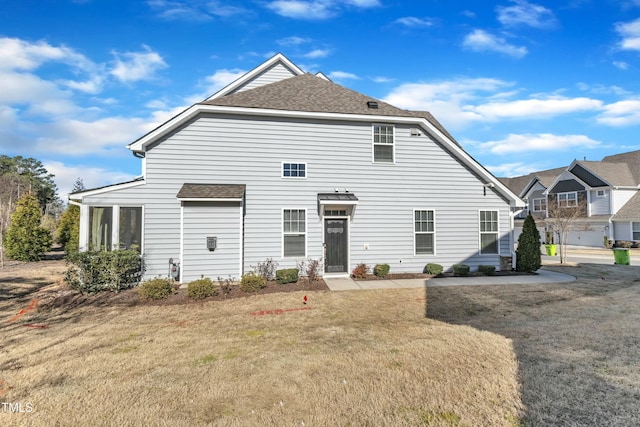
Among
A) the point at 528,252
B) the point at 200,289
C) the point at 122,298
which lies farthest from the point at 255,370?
the point at 528,252

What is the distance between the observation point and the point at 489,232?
1273cm

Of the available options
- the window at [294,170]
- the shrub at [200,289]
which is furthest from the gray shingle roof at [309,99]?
the shrub at [200,289]

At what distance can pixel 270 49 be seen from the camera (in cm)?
1591

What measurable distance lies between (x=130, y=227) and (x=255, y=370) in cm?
811

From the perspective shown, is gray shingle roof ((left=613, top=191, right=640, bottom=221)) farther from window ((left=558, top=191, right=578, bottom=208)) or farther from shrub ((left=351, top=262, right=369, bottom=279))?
shrub ((left=351, top=262, right=369, bottom=279))

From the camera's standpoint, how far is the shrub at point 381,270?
456 inches

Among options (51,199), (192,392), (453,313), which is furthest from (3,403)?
(51,199)

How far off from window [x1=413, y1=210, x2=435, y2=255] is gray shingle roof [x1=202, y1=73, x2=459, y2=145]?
11.3 feet

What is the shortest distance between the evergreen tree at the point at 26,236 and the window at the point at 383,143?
64.6 feet

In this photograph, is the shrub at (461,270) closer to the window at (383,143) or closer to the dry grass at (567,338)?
the dry grass at (567,338)

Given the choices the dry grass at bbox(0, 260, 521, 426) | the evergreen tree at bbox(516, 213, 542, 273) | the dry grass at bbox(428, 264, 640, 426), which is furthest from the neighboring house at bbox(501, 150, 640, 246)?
the dry grass at bbox(0, 260, 521, 426)

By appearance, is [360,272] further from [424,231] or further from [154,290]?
[154,290]

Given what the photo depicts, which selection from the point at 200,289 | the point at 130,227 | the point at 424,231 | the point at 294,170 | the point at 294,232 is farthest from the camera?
the point at 424,231

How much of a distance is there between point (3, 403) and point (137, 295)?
5.43 m
